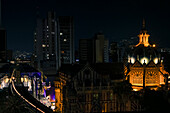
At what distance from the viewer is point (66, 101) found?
46031 millimetres

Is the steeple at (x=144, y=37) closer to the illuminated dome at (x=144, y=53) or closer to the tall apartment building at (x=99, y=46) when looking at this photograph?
the illuminated dome at (x=144, y=53)

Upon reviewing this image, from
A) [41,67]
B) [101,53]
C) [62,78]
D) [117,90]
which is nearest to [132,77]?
[117,90]

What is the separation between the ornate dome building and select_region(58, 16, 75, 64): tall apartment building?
3390 inches

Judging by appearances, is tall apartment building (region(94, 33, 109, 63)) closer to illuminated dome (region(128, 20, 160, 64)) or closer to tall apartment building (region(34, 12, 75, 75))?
tall apartment building (region(34, 12, 75, 75))

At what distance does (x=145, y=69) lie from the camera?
5509 cm

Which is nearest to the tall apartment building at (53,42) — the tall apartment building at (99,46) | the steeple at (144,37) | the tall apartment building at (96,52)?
A: the tall apartment building at (96,52)

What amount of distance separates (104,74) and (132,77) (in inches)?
294

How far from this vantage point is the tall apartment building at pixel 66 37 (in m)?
140

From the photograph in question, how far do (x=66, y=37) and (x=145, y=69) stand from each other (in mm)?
91744

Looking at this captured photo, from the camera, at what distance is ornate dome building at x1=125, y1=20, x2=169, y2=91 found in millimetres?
55188

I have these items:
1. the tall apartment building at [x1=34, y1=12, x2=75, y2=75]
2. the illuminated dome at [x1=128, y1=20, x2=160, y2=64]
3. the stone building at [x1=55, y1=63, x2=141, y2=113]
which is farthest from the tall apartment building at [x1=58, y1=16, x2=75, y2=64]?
the stone building at [x1=55, y1=63, x2=141, y2=113]

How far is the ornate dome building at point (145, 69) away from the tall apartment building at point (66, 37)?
86117 mm

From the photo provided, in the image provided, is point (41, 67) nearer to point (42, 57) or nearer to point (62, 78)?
point (42, 57)

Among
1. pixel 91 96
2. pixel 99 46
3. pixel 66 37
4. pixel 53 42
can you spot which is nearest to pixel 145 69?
pixel 91 96
